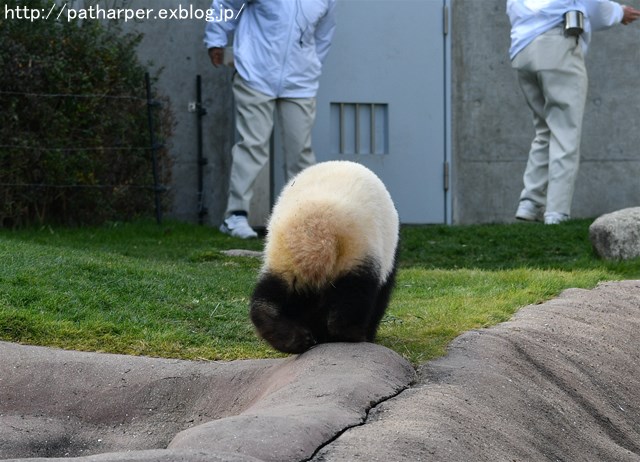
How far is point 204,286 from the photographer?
22.7 ft

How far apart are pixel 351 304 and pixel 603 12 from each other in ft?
22.2

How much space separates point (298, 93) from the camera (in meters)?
10.2

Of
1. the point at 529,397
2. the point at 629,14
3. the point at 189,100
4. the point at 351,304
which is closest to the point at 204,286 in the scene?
the point at 351,304

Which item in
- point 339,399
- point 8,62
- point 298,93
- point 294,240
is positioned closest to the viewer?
point 339,399

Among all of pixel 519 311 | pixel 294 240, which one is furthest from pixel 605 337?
pixel 294 240

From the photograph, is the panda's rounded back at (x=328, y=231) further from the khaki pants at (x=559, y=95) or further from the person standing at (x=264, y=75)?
the khaki pants at (x=559, y=95)

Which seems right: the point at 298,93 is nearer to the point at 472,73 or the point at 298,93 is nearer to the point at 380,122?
the point at 380,122

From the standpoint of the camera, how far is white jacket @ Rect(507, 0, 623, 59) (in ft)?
33.6

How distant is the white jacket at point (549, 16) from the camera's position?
33.6 ft

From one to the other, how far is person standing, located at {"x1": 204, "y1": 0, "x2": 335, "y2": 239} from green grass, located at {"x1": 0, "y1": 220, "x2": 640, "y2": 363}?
1.96ft

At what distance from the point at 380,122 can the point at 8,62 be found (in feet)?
13.5

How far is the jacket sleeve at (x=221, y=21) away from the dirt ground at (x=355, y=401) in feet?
16.8

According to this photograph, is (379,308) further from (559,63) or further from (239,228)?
(559,63)

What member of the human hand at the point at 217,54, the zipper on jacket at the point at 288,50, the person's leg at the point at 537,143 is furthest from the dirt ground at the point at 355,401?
the human hand at the point at 217,54
